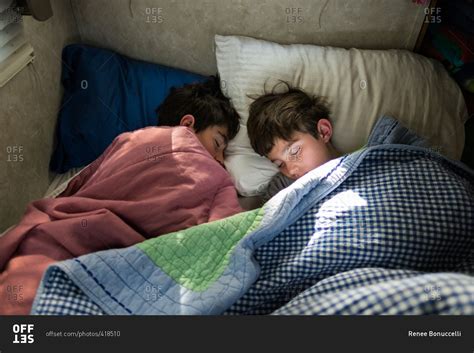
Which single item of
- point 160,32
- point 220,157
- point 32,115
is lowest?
point 220,157

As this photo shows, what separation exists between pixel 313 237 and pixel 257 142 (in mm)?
365

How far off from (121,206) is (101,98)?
0.48m

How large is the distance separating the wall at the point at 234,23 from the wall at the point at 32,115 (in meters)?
0.13


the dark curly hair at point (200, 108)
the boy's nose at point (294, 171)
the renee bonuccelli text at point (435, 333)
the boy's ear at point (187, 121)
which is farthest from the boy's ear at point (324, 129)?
the renee bonuccelli text at point (435, 333)

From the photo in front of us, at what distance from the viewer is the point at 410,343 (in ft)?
2.07

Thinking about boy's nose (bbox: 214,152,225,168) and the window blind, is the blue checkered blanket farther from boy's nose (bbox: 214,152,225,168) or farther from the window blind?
the window blind

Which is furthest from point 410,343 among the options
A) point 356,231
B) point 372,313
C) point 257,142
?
point 257,142

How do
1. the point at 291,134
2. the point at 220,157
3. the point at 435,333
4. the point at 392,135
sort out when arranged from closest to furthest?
the point at 435,333 → the point at 392,135 → the point at 291,134 → the point at 220,157

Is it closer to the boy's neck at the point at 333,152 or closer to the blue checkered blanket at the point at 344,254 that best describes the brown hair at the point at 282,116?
the boy's neck at the point at 333,152

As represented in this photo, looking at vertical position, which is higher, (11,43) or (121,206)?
(11,43)

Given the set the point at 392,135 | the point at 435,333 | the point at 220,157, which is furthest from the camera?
the point at 220,157

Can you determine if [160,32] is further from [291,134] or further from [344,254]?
[344,254]

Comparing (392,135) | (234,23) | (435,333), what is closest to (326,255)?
(435,333)

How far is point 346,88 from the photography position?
1113mm
